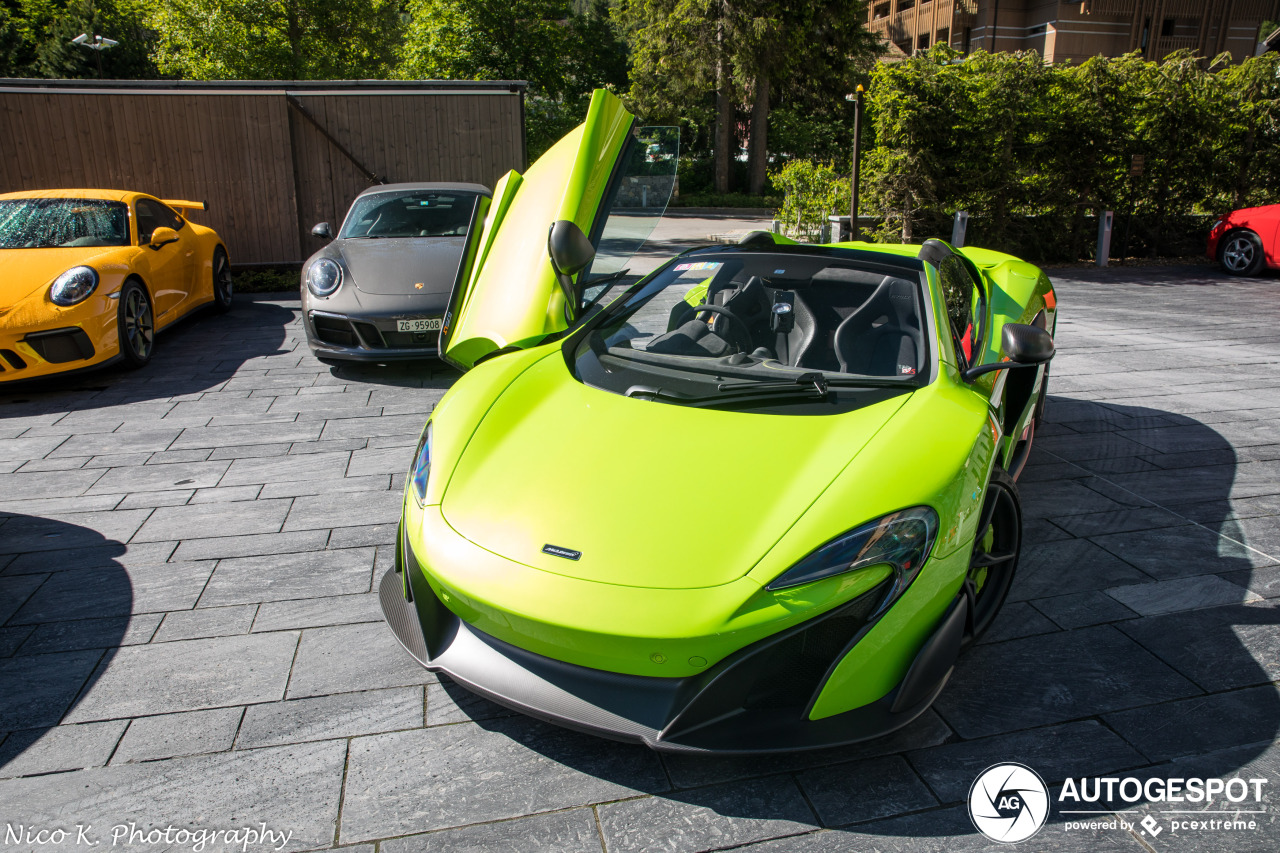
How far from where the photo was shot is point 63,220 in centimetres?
713

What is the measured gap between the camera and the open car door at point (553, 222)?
13.1 feet

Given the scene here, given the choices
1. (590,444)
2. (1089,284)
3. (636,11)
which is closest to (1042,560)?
(590,444)

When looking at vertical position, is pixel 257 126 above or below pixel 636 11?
below

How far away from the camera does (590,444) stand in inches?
103

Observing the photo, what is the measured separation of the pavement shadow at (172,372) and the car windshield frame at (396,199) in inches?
50.9

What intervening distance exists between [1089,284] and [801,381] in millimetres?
10561

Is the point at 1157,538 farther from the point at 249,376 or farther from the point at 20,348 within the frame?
the point at 20,348

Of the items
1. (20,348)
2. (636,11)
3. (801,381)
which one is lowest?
(20,348)

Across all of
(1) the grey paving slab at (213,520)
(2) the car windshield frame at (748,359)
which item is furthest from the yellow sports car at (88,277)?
(2) the car windshield frame at (748,359)

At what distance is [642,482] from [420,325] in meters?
4.26

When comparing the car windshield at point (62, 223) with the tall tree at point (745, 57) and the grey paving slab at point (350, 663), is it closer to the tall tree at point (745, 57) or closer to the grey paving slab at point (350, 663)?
the grey paving slab at point (350, 663)

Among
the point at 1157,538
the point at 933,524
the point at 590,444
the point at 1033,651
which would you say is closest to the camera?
the point at 933,524

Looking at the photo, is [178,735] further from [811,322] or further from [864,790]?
[811,322]

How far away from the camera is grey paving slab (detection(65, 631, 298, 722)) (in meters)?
2.53
